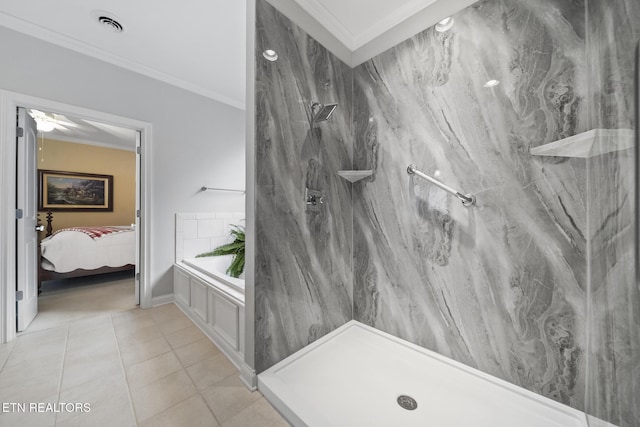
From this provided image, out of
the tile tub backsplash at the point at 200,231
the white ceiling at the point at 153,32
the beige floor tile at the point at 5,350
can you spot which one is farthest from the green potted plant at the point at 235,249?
the white ceiling at the point at 153,32

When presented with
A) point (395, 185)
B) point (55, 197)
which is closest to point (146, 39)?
point (395, 185)

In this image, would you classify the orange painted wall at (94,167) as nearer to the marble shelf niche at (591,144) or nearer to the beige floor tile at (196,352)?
the beige floor tile at (196,352)

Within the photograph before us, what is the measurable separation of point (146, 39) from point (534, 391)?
3.66 meters

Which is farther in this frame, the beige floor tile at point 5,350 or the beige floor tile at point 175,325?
the beige floor tile at point 175,325

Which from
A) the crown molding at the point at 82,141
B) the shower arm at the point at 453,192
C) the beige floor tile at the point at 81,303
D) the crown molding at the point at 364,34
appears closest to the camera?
the shower arm at the point at 453,192

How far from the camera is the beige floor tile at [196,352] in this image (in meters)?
1.58

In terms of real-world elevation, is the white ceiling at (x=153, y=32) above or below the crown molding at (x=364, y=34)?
above

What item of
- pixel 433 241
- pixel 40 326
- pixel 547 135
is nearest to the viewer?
pixel 547 135

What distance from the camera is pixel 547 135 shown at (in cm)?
115

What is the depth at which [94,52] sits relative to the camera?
210 cm

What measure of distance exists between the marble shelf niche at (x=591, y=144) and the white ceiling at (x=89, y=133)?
4.50 meters

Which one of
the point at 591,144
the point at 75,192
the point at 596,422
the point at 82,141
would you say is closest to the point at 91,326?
the point at 596,422

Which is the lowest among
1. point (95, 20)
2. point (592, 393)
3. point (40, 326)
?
point (40, 326)

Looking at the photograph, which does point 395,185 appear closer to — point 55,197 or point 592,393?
point 592,393
